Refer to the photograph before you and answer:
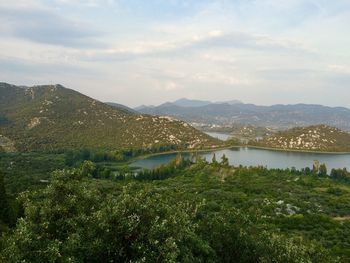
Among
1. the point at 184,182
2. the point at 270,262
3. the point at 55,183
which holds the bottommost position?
the point at 184,182

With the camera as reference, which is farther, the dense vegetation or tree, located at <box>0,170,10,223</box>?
tree, located at <box>0,170,10,223</box>

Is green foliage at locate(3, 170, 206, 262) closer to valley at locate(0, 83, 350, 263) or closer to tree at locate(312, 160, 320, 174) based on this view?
valley at locate(0, 83, 350, 263)

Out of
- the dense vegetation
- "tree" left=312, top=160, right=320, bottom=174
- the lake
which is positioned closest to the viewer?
the dense vegetation

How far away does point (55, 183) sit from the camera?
17578 millimetres

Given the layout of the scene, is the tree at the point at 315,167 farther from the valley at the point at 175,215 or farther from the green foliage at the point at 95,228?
the green foliage at the point at 95,228

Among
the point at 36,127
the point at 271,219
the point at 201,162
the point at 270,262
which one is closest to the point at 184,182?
the point at 201,162

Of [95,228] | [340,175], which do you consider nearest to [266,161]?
[340,175]

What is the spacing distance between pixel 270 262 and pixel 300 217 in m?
49.6

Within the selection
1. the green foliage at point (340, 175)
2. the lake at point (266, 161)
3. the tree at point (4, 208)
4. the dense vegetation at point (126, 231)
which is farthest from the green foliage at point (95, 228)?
the lake at point (266, 161)

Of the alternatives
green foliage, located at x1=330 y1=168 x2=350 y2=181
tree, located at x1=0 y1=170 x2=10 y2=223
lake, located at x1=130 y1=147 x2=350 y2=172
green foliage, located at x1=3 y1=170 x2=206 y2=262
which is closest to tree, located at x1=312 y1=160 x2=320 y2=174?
green foliage, located at x1=330 y1=168 x2=350 y2=181

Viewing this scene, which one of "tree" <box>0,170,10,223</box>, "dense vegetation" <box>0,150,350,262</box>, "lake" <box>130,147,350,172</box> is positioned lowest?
"lake" <box>130,147,350,172</box>

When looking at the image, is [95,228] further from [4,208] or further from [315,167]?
[315,167]

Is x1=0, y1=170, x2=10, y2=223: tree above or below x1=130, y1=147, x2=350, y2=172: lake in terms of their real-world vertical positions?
above

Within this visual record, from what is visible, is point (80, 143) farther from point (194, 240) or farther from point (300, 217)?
→ point (194, 240)
